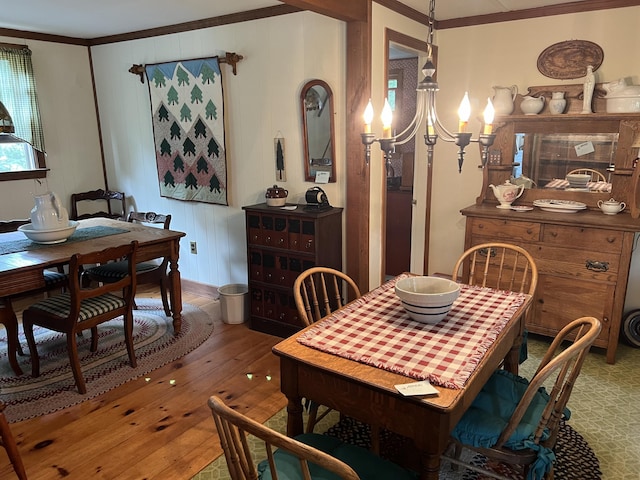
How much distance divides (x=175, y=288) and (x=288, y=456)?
6.88ft

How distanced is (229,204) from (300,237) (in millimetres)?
1027

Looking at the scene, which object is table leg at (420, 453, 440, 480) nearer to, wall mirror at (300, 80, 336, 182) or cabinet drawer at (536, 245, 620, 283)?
cabinet drawer at (536, 245, 620, 283)

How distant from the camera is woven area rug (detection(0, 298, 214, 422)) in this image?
2.64 metres

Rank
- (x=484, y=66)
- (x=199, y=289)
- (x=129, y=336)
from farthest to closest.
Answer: (x=199, y=289) < (x=484, y=66) < (x=129, y=336)

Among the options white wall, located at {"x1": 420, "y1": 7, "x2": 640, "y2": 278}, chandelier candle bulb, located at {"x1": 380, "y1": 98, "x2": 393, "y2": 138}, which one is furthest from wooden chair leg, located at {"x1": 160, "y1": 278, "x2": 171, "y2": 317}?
chandelier candle bulb, located at {"x1": 380, "y1": 98, "x2": 393, "y2": 138}

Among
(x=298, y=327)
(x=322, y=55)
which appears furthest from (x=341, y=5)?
(x=298, y=327)

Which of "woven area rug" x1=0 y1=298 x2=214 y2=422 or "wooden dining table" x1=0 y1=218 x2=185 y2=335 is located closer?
"wooden dining table" x1=0 y1=218 x2=185 y2=335

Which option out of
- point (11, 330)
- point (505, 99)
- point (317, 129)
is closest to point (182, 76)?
point (317, 129)

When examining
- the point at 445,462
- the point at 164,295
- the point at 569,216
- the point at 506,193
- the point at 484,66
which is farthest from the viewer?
the point at 164,295

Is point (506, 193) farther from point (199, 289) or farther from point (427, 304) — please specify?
point (199, 289)

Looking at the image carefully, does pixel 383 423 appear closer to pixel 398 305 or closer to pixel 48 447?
pixel 398 305

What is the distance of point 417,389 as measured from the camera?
1.36m

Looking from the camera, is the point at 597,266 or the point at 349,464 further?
the point at 597,266

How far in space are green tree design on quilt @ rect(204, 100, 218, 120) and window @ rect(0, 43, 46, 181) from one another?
1642 mm
